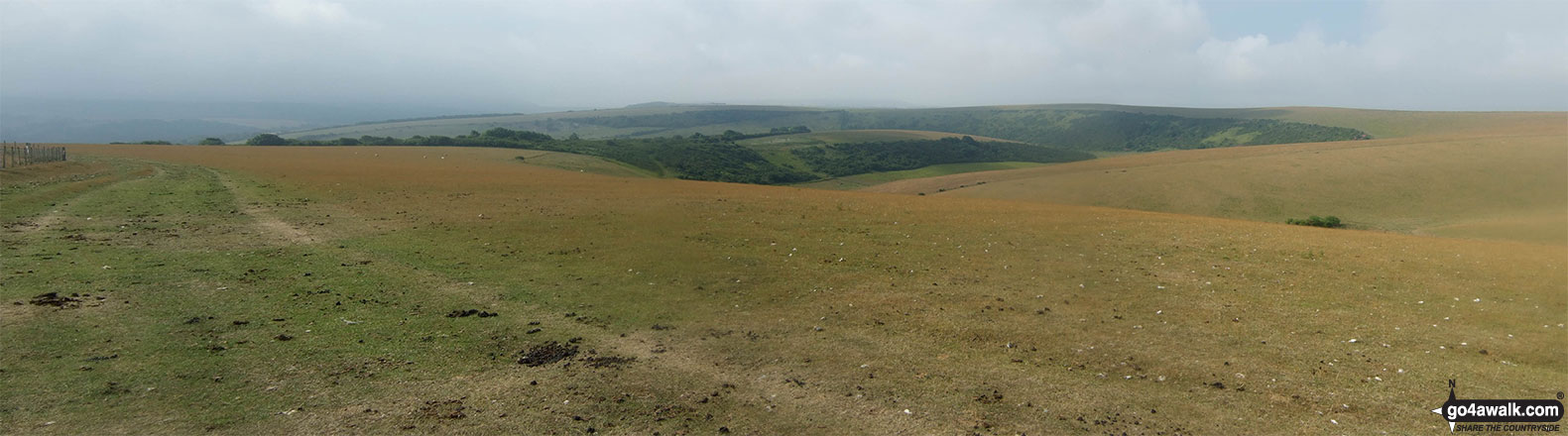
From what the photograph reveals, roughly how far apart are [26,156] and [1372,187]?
254 ft

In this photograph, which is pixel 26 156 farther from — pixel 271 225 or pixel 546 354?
pixel 546 354

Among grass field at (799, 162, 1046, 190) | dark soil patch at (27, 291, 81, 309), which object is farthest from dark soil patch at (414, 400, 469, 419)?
grass field at (799, 162, 1046, 190)

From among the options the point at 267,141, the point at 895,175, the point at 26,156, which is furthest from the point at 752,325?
the point at 895,175

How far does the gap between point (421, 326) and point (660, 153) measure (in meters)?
96.4

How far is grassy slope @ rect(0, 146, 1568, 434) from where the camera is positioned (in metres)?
8.18

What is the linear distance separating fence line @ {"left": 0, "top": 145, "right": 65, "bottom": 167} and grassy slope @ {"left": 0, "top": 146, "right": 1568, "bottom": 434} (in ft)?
36.9

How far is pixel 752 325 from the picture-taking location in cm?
1195

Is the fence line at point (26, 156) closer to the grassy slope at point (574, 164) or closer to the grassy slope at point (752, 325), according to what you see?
the grassy slope at point (752, 325)

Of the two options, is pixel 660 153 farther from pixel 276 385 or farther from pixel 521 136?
pixel 276 385

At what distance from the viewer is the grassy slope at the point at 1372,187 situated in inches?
1457

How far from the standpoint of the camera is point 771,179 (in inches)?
4097

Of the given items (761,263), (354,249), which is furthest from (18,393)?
(761,263)

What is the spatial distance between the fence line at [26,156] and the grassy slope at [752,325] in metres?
11.2

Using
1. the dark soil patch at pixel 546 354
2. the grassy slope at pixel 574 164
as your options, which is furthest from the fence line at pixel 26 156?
the dark soil patch at pixel 546 354
